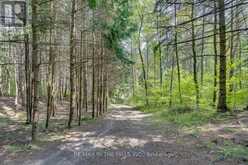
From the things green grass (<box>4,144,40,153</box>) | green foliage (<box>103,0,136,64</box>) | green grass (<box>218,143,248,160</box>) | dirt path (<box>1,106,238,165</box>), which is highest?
green foliage (<box>103,0,136,64</box>)

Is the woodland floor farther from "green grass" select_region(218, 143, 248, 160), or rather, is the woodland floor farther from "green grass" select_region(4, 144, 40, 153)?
"green grass" select_region(218, 143, 248, 160)

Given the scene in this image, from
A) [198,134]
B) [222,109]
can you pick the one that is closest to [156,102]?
[222,109]

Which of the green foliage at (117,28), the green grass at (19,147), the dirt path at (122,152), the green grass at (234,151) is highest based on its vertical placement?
the green foliage at (117,28)

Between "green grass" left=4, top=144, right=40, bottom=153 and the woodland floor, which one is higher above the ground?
the woodland floor

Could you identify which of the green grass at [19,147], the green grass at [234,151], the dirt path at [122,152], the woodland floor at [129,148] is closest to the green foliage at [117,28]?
the woodland floor at [129,148]

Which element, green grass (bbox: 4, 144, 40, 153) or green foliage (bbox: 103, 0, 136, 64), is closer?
green grass (bbox: 4, 144, 40, 153)

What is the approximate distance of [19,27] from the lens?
1549 cm

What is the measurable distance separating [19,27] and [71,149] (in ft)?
30.6

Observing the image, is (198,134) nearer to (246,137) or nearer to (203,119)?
(246,137)

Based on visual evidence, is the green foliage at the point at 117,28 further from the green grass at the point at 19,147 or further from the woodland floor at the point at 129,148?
the green grass at the point at 19,147

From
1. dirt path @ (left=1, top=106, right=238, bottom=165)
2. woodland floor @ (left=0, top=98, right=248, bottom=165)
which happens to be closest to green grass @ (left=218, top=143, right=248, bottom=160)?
woodland floor @ (left=0, top=98, right=248, bottom=165)

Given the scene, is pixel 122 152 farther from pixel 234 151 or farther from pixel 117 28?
pixel 117 28

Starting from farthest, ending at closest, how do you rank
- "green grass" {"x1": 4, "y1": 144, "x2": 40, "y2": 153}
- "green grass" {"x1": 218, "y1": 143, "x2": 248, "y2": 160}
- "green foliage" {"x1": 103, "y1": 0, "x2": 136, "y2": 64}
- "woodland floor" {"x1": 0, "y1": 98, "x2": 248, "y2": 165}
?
"green foliage" {"x1": 103, "y1": 0, "x2": 136, "y2": 64} → "green grass" {"x1": 4, "y1": 144, "x2": 40, "y2": 153} → "woodland floor" {"x1": 0, "y1": 98, "x2": 248, "y2": 165} → "green grass" {"x1": 218, "y1": 143, "x2": 248, "y2": 160}

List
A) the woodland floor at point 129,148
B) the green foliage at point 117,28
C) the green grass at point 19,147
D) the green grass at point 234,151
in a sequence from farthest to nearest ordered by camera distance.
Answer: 1. the green foliage at point 117,28
2. the green grass at point 19,147
3. the woodland floor at point 129,148
4. the green grass at point 234,151
